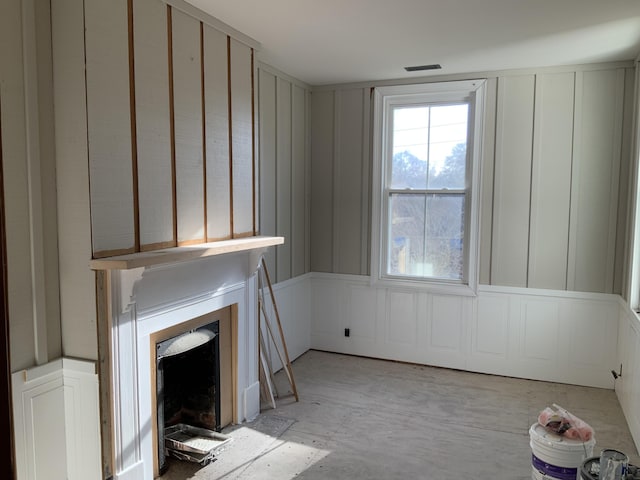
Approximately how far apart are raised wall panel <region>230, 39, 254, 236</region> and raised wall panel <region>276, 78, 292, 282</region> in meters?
0.90

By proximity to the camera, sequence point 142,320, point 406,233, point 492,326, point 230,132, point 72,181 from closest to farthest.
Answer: point 72,181, point 142,320, point 230,132, point 492,326, point 406,233

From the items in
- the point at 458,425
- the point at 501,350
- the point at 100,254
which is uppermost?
the point at 100,254

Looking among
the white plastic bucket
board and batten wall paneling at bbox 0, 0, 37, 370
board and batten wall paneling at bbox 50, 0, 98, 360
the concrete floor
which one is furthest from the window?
board and batten wall paneling at bbox 0, 0, 37, 370

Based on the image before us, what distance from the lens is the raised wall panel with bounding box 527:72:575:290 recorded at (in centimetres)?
423

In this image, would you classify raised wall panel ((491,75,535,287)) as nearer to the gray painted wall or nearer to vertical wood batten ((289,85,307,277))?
the gray painted wall

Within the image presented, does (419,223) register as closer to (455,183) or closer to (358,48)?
(455,183)

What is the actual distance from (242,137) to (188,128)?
607 mm

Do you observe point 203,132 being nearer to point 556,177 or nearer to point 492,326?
point 556,177

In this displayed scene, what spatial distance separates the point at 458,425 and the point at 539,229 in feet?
6.44

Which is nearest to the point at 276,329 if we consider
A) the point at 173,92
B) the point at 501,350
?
the point at 501,350

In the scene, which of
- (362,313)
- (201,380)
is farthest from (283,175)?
(201,380)

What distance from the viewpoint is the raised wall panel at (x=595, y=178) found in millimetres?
4102

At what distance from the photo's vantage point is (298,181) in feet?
16.1

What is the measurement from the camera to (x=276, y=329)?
15.0ft
